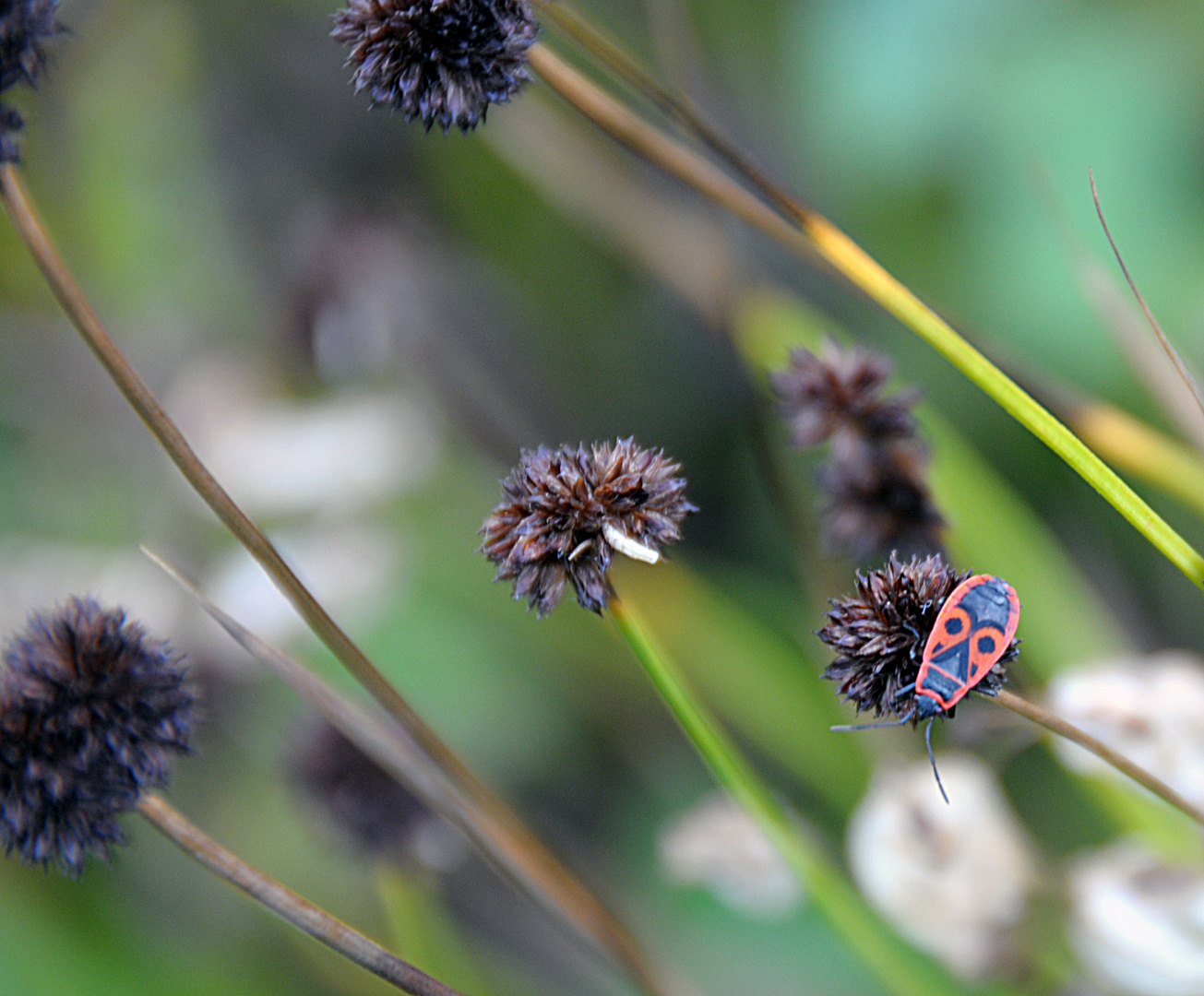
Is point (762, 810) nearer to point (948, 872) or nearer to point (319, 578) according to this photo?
point (948, 872)

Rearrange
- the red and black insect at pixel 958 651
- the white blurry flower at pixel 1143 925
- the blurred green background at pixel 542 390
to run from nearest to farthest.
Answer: the red and black insect at pixel 958 651, the white blurry flower at pixel 1143 925, the blurred green background at pixel 542 390

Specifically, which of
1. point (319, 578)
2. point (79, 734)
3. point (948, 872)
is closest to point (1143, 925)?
point (948, 872)

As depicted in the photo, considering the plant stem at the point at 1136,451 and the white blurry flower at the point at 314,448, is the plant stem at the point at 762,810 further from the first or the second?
the white blurry flower at the point at 314,448

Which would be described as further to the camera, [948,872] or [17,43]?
[948,872]

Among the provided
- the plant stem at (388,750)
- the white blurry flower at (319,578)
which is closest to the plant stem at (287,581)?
the plant stem at (388,750)

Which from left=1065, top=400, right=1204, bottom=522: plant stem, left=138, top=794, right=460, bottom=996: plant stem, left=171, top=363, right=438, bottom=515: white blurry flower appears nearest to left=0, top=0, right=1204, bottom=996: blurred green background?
left=171, top=363, right=438, bottom=515: white blurry flower

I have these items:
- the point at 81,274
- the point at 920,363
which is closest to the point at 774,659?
the point at 920,363

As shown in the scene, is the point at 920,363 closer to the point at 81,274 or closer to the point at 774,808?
the point at 774,808
